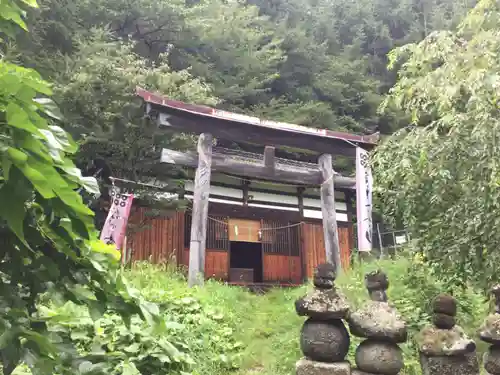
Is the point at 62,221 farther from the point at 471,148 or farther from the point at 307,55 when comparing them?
the point at 307,55

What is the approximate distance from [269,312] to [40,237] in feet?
26.7

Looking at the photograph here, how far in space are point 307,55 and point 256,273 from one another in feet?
29.3

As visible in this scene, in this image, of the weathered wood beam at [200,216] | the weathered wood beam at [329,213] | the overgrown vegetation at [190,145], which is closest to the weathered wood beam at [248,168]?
the weathered wood beam at [329,213]

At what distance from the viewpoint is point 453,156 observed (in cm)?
432

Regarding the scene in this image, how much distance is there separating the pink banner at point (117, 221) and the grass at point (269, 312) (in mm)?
763

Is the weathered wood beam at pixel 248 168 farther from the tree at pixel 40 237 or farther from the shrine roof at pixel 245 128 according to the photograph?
the tree at pixel 40 237

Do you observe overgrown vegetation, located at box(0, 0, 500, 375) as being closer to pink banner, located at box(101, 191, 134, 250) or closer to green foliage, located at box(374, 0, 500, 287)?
green foliage, located at box(374, 0, 500, 287)

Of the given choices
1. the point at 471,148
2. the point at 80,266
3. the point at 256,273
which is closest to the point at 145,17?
the point at 256,273

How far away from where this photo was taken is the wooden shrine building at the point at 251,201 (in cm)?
961

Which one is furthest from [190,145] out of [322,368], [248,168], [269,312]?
[322,368]

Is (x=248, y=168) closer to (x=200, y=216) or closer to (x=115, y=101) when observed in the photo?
(x=200, y=216)

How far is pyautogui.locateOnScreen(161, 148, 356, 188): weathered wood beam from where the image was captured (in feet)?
34.3

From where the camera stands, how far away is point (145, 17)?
13844mm

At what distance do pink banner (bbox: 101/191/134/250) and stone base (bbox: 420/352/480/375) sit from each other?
7.26 metres
